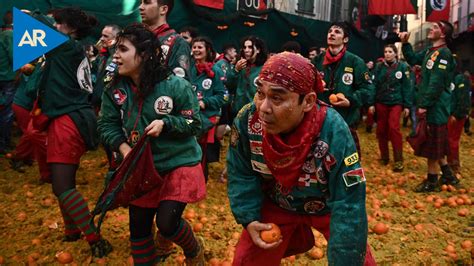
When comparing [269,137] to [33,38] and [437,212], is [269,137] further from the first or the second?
[437,212]

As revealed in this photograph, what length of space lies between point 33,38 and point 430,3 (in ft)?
58.5

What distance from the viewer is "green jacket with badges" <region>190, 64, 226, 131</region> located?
19.6 feet

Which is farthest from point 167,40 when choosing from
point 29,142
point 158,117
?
point 29,142

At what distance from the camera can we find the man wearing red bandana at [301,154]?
2111 mm

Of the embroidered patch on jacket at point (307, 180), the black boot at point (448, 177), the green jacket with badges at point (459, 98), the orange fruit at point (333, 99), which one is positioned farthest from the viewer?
the green jacket with badges at point (459, 98)

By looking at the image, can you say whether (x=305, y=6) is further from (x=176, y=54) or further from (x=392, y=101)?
(x=176, y=54)

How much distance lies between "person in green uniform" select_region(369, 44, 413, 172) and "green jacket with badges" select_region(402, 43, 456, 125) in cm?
193

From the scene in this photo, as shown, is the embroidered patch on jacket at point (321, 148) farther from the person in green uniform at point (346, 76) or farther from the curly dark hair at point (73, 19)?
the person in green uniform at point (346, 76)

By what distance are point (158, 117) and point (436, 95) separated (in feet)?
15.4

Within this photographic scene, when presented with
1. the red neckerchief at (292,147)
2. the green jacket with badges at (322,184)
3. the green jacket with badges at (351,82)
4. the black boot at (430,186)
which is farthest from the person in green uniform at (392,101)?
the red neckerchief at (292,147)

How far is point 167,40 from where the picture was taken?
3.89 metres

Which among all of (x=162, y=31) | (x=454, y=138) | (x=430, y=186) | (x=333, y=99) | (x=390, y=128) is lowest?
(x=430, y=186)

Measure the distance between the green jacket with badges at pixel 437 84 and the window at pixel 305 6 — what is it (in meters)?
11.5

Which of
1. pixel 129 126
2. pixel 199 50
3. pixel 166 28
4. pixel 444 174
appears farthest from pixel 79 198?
pixel 444 174
